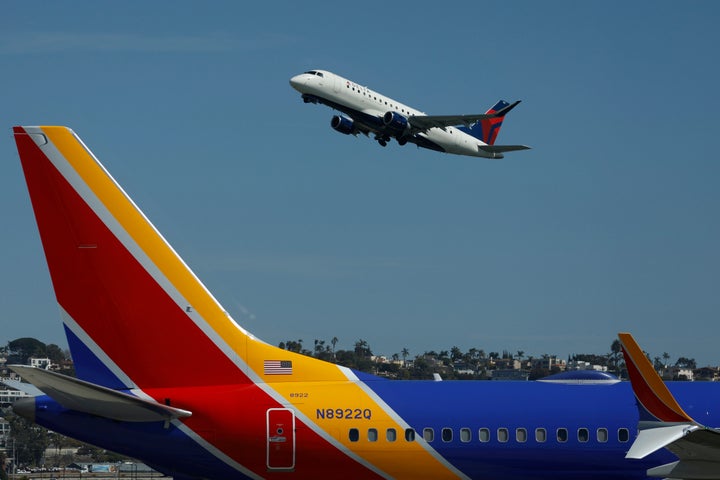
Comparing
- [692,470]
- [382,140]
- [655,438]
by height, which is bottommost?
[692,470]

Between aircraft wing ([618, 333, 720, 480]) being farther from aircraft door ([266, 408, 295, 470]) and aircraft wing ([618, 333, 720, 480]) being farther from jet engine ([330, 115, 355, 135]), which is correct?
jet engine ([330, 115, 355, 135])

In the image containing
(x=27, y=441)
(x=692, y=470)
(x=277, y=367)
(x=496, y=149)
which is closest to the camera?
(x=692, y=470)

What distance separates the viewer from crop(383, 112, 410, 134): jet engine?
88.6 m

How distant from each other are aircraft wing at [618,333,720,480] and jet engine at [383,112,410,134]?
6720cm

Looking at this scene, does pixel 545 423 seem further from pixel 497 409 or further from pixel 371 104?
pixel 371 104

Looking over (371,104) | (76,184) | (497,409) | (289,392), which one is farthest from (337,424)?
(371,104)

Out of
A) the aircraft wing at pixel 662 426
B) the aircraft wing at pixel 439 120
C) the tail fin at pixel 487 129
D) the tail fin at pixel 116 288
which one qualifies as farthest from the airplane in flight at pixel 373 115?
the aircraft wing at pixel 662 426

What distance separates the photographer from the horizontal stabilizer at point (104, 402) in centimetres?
2270

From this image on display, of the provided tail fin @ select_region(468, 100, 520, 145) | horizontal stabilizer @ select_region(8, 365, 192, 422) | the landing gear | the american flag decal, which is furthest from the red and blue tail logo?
horizontal stabilizer @ select_region(8, 365, 192, 422)

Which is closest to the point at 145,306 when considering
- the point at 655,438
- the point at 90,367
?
the point at 90,367

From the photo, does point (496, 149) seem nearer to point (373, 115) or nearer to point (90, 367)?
point (373, 115)

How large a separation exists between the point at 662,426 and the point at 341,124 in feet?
219

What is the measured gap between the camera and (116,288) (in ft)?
80.7

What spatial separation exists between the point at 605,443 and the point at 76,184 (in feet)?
39.5
